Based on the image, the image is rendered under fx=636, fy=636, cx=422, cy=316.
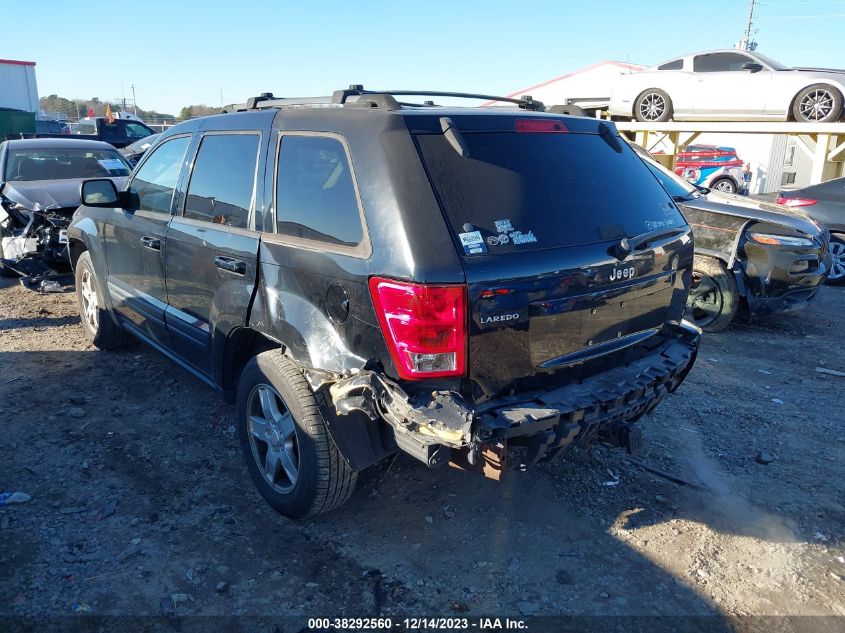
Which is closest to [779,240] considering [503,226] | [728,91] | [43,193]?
[503,226]

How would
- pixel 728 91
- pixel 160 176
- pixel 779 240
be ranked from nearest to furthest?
1. pixel 160 176
2. pixel 779 240
3. pixel 728 91

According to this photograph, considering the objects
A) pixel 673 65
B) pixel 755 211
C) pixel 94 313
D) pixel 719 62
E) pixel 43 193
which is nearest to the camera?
pixel 94 313

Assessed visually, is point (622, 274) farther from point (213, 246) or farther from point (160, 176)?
point (160, 176)

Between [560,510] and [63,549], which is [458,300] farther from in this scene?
[63,549]

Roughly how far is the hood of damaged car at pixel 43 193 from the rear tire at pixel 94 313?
2180 mm

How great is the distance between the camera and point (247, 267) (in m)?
3.23

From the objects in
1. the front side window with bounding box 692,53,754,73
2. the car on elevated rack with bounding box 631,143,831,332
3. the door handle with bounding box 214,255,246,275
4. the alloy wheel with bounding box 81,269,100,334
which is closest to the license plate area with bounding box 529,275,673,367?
the door handle with bounding box 214,255,246,275

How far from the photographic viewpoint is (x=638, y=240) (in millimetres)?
3045

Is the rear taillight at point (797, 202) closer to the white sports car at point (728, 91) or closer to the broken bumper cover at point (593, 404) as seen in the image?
the white sports car at point (728, 91)

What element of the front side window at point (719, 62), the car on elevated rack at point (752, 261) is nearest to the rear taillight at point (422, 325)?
the car on elevated rack at point (752, 261)

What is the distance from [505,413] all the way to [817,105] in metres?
11.2

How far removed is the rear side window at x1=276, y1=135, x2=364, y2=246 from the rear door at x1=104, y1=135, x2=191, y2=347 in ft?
4.18

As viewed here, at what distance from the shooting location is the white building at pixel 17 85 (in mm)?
35688

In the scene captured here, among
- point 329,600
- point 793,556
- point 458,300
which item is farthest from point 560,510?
point 458,300
